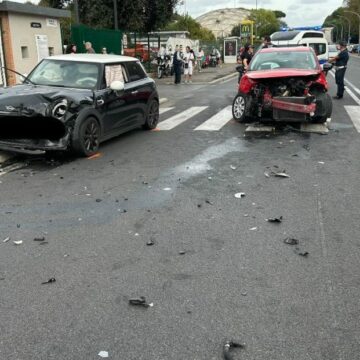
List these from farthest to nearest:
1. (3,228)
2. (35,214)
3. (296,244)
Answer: (35,214)
(3,228)
(296,244)

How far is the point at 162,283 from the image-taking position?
3.99m

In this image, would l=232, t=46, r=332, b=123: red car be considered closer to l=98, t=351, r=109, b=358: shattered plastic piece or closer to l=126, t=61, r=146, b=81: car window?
l=126, t=61, r=146, b=81: car window

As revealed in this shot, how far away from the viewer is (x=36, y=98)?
26.2 feet

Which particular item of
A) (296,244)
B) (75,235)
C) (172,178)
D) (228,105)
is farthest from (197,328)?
(228,105)

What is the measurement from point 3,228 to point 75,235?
2.76ft

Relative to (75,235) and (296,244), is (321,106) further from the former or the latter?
(75,235)

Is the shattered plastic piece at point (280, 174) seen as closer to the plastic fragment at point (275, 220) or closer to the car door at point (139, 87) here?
the plastic fragment at point (275, 220)

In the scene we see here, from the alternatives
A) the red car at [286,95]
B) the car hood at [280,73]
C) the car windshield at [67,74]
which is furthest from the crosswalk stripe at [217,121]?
the car windshield at [67,74]

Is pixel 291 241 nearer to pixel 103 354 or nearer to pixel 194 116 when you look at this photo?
pixel 103 354

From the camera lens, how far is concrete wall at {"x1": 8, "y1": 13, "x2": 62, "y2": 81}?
15.5 meters

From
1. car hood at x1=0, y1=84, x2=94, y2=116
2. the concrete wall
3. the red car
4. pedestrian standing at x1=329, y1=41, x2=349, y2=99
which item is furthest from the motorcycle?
car hood at x1=0, y1=84, x2=94, y2=116

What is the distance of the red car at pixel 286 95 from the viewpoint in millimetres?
10798

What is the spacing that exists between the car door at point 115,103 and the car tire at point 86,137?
311 mm

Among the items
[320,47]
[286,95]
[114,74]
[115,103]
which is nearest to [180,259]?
[115,103]
